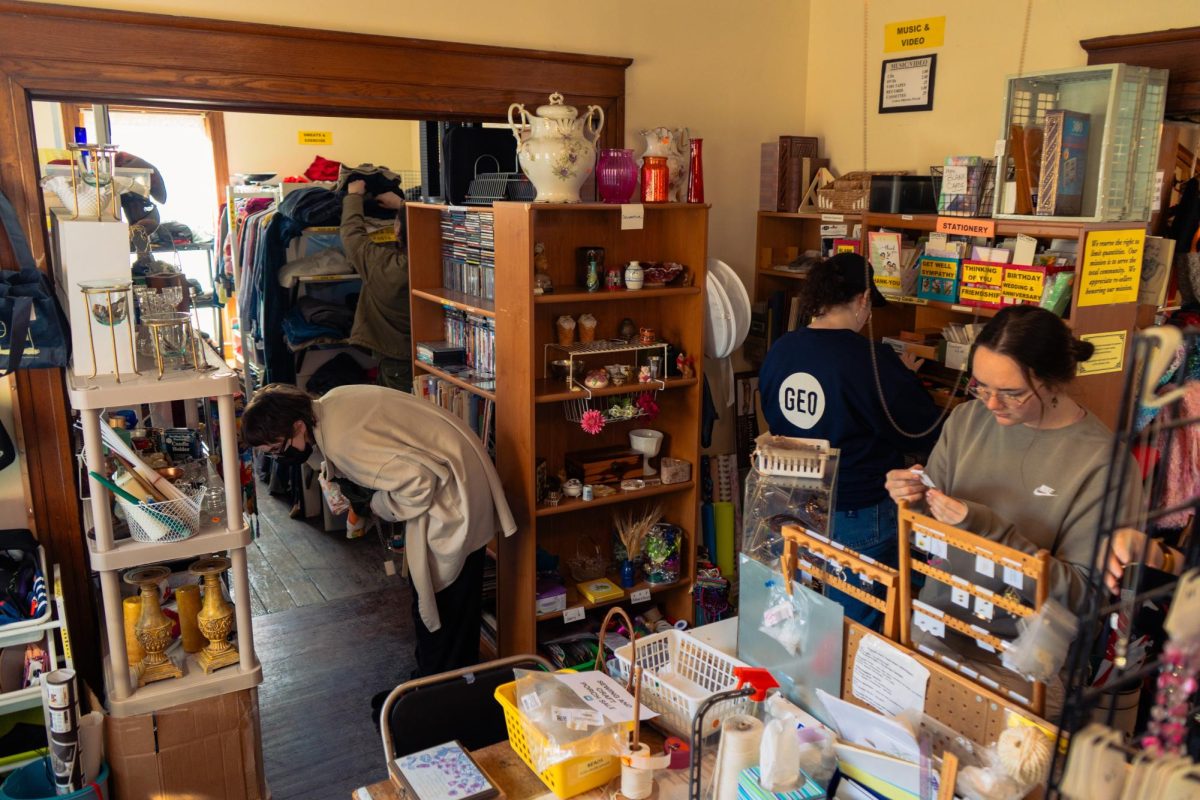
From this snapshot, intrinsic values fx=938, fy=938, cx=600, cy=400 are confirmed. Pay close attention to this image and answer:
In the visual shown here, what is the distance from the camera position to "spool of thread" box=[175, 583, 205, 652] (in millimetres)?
2750

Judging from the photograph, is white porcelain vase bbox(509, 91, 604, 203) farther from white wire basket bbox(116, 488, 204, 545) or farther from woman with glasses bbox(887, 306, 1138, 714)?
woman with glasses bbox(887, 306, 1138, 714)

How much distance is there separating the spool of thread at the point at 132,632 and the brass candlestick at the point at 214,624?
161 millimetres

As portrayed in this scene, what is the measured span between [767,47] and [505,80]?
1.25 metres

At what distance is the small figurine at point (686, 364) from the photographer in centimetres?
359

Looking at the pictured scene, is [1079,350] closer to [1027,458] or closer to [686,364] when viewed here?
[1027,458]

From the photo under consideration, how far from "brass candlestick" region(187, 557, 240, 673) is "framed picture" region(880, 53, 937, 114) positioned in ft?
9.88

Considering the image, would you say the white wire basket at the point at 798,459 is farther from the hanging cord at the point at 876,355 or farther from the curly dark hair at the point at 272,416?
the curly dark hair at the point at 272,416

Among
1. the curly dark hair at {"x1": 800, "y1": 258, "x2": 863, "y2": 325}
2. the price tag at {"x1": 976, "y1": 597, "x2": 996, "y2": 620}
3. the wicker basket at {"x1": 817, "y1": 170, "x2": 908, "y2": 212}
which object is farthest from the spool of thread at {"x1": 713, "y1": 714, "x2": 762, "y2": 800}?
the wicker basket at {"x1": 817, "y1": 170, "x2": 908, "y2": 212}

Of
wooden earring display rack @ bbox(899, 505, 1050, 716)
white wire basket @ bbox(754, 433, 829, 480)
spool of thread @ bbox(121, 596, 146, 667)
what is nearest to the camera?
wooden earring display rack @ bbox(899, 505, 1050, 716)

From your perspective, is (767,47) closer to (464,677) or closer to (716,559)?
(716,559)

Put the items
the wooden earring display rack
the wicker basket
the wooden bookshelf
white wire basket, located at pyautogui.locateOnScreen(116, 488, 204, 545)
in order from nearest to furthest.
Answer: the wooden earring display rack → white wire basket, located at pyautogui.locateOnScreen(116, 488, 204, 545) → the wooden bookshelf → the wicker basket

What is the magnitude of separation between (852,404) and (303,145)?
579cm

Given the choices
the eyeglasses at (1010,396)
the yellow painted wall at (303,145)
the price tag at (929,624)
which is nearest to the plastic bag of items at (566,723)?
the price tag at (929,624)

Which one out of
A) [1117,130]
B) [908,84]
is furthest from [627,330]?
[1117,130]
